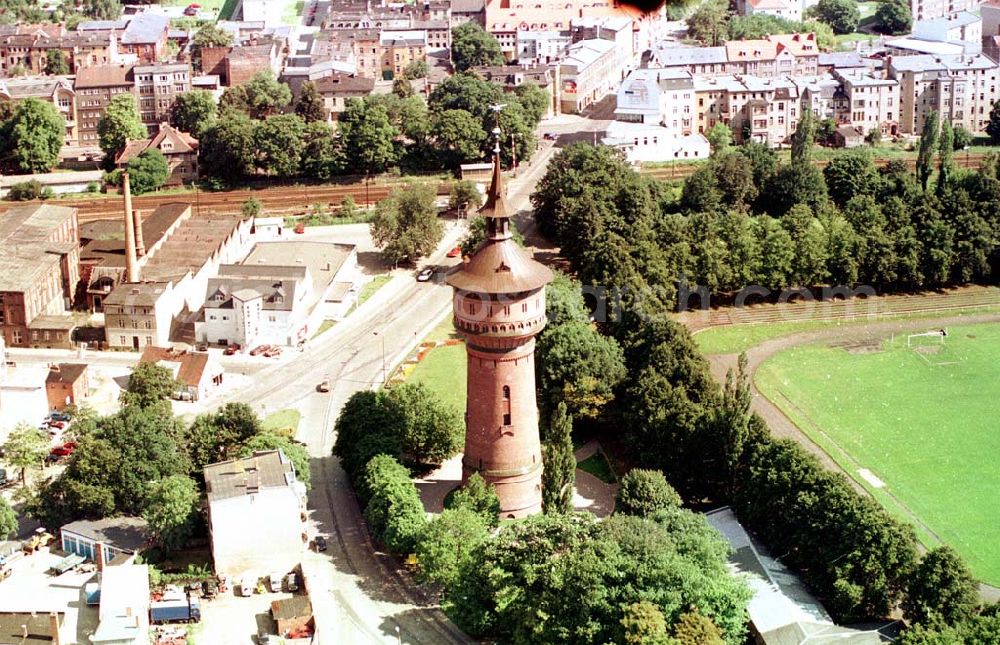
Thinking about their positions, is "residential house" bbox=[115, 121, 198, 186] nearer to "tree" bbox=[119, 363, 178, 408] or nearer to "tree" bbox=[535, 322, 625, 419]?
"tree" bbox=[119, 363, 178, 408]

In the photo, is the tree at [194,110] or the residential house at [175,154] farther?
the tree at [194,110]

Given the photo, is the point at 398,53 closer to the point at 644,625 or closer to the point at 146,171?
the point at 146,171

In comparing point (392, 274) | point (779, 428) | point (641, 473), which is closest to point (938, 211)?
point (779, 428)

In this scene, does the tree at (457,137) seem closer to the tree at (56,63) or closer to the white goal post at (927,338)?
the white goal post at (927,338)

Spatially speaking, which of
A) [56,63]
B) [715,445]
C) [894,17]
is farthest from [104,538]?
[894,17]

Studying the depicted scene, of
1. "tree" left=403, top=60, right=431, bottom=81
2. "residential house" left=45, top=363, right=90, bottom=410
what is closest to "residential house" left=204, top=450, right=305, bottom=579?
"residential house" left=45, top=363, right=90, bottom=410

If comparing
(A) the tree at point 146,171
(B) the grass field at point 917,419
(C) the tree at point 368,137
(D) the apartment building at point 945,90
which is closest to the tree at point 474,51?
(C) the tree at point 368,137

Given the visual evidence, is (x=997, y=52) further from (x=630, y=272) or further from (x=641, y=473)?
(x=641, y=473)
